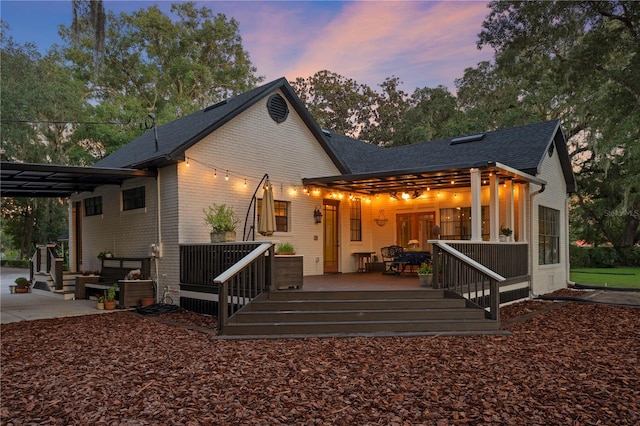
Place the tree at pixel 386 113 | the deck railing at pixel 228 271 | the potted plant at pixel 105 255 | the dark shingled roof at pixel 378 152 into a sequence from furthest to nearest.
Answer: the tree at pixel 386 113 < the potted plant at pixel 105 255 < the dark shingled roof at pixel 378 152 < the deck railing at pixel 228 271

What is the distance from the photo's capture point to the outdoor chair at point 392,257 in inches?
473

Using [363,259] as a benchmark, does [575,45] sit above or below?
above

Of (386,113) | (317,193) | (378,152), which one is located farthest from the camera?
(386,113)

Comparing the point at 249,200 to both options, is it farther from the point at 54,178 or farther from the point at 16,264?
the point at 16,264

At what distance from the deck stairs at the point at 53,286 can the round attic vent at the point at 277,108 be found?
23.4 feet

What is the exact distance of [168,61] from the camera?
30922 mm

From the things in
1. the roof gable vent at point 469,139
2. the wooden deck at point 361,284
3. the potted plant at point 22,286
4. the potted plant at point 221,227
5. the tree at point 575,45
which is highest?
the tree at point 575,45

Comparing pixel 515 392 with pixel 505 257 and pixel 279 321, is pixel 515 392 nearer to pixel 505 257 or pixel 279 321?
pixel 279 321

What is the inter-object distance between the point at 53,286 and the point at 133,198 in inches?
167

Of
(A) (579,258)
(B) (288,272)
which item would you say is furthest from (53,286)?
(A) (579,258)

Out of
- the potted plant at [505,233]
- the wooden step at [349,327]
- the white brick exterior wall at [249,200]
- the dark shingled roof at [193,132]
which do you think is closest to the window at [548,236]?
the white brick exterior wall at [249,200]

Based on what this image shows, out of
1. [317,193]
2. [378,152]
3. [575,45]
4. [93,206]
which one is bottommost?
[93,206]

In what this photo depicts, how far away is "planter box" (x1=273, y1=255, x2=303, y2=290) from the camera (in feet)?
28.1

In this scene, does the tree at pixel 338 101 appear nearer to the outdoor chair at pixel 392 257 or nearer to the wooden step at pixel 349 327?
the outdoor chair at pixel 392 257
